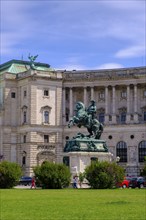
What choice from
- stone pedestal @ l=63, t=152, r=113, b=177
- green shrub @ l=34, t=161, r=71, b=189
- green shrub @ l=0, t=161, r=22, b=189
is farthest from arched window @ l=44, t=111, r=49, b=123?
green shrub @ l=34, t=161, r=71, b=189

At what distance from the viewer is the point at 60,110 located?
375ft

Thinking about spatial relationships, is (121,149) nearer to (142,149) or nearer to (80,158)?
(142,149)

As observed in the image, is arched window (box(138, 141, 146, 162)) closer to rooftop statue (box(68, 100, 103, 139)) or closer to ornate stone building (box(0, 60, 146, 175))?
ornate stone building (box(0, 60, 146, 175))

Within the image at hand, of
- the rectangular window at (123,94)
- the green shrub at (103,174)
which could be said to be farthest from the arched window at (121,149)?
the green shrub at (103,174)

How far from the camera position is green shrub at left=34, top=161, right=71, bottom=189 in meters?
49.3

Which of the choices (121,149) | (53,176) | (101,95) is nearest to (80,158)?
(53,176)

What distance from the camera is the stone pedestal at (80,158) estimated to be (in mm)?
55875

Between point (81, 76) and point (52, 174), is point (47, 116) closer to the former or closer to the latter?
point (81, 76)

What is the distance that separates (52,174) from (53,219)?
27105 millimetres

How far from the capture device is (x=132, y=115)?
10875 cm

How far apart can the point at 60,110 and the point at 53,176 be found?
214 ft

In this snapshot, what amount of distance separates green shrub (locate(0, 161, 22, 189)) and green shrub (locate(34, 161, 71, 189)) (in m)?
3.82

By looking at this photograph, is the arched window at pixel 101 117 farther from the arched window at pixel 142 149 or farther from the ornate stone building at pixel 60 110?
the arched window at pixel 142 149

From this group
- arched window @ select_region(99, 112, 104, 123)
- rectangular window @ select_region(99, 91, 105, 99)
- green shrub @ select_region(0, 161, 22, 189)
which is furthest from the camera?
rectangular window @ select_region(99, 91, 105, 99)
